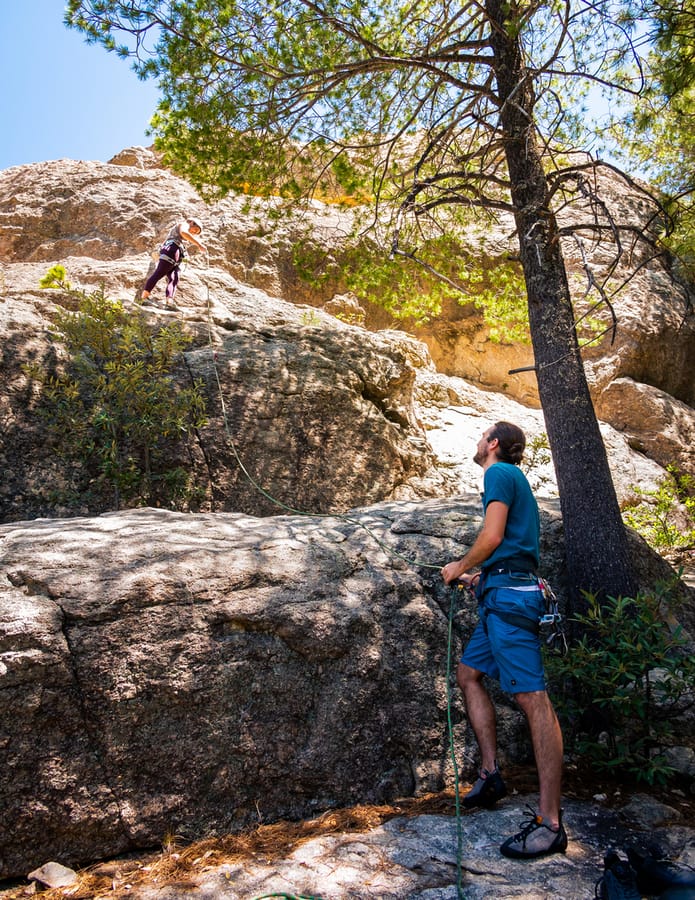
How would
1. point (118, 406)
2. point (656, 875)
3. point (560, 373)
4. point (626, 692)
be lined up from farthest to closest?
point (118, 406)
point (560, 373)
point (626, 692)
point (656, 875)

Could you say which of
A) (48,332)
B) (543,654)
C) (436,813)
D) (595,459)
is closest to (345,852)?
(436,813)

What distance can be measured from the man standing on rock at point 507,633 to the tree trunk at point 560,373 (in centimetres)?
115

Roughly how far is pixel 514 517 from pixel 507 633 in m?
0.59

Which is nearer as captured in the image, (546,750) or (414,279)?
(546,750)

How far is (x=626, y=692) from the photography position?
3354 mm

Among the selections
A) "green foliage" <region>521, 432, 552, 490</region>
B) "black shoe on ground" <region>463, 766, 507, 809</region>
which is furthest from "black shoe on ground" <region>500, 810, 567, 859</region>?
"green foliage" <region>521, 432, 552, 490</region>

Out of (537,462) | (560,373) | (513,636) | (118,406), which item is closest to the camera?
(513,636)

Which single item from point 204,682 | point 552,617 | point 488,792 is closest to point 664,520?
point 552,617

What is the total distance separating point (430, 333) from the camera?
11938 mm

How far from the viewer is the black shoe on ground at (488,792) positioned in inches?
121

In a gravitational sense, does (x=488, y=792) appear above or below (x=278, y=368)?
below

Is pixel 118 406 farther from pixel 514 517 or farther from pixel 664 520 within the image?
pixel 664 520

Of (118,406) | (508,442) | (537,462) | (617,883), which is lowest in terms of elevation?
(617,883)

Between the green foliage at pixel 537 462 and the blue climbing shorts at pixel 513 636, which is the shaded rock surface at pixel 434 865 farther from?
the green foliage at pixel 537 462
